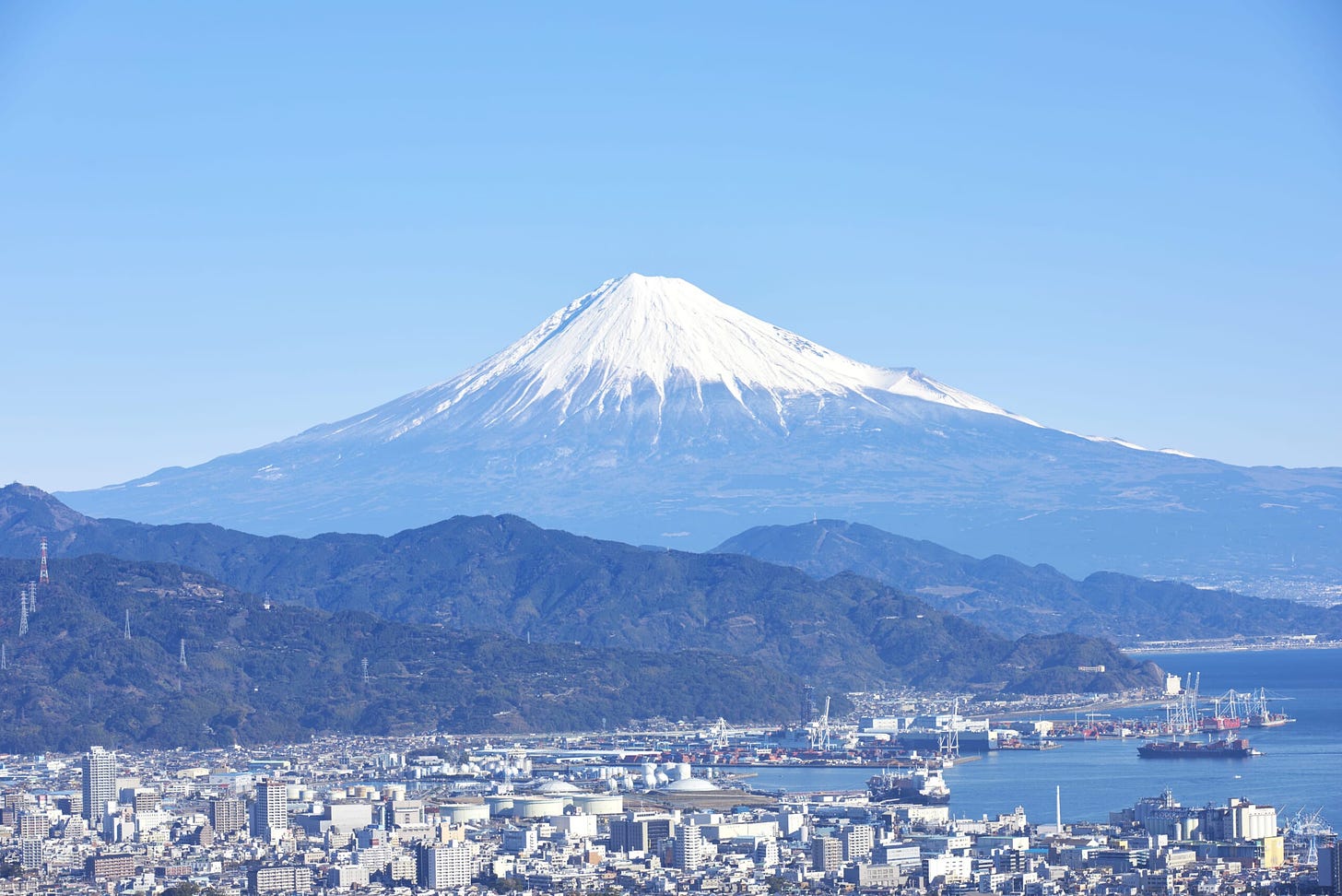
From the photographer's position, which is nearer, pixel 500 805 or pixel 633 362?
pixel 500 805

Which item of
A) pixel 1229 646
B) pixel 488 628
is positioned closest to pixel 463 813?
pixel 488 628

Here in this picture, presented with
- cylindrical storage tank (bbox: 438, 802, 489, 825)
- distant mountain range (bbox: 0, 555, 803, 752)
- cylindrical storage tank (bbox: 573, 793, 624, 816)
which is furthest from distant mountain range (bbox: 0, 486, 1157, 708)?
cylindrical storage tank (bbox: 438, 802, 489, 825)

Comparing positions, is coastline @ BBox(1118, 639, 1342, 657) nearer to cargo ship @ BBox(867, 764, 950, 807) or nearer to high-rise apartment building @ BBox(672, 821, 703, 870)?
cargo ship @ BBox(867, 764, 950, 807)

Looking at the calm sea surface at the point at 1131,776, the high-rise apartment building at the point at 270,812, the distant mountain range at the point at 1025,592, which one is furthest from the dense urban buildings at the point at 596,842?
A: the distant mountain range at the point at 1025,592

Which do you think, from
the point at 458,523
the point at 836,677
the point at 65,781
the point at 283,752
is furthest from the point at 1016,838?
the point at 458,523

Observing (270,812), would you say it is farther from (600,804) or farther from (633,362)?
(633,362)

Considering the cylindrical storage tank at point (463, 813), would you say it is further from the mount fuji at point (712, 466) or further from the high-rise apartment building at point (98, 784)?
the mount fuji at point (712, 466)
